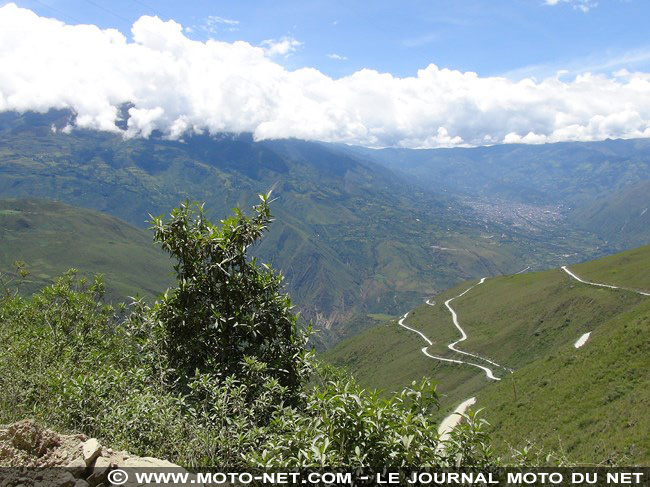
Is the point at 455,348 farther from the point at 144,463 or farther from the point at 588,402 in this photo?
the point at 144,463

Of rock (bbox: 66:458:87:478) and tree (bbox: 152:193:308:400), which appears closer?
rock (bbox: 66:458:87:478)

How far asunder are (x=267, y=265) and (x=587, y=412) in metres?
39.1

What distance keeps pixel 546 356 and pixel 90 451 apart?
79444 millimetres

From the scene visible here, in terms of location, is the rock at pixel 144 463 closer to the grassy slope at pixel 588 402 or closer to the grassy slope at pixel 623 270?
the grassy slope at pixel 588 402

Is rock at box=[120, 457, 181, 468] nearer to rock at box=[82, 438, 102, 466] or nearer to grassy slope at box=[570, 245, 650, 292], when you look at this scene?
rock at box=[82, 438, 102, 466]

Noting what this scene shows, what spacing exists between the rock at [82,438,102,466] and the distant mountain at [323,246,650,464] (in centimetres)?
601

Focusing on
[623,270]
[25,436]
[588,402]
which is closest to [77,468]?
[25,436]

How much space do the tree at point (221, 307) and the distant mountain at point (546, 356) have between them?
517 centimetres

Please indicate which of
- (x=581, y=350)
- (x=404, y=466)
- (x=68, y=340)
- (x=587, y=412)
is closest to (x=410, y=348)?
(x=581, y=350)

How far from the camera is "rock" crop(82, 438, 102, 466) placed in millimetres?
7301

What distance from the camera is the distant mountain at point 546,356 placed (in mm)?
35531

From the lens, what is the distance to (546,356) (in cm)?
7319

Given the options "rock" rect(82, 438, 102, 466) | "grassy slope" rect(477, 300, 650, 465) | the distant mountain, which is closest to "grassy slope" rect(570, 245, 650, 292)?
the distant mountain

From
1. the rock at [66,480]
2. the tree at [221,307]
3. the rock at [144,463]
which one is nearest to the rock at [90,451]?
the rock at [66,480]
